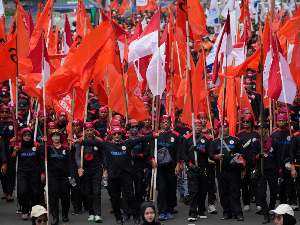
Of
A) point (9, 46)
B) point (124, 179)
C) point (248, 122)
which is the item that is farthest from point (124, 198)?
point (9, 46)

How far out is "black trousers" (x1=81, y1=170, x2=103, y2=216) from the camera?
34.8 feet

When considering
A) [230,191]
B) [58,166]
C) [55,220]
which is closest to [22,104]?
[58,166]

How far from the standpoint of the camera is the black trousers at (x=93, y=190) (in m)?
10.6

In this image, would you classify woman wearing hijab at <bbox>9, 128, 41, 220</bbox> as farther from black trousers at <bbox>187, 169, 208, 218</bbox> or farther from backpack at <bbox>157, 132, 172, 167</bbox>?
black trousers at <bbox>187, 169, 208, 218</bbox>

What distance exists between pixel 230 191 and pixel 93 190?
2.88m

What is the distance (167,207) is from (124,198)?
99cm

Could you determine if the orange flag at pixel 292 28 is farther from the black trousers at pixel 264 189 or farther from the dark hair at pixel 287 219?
the dark hair at pixel 287 219

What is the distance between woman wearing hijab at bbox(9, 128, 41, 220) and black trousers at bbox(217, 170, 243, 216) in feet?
12.7

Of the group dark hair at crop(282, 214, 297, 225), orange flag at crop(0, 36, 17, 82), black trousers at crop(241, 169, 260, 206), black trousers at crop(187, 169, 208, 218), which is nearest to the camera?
dark hair at crop(282, 214, 297, 225)

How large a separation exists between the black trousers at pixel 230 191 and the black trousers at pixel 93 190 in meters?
2.56

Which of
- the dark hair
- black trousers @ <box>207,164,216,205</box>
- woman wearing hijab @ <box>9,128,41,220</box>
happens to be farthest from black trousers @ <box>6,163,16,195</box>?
the dark hair

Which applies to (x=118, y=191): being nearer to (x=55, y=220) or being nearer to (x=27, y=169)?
(x=55, y=220)

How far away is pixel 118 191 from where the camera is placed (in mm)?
10195

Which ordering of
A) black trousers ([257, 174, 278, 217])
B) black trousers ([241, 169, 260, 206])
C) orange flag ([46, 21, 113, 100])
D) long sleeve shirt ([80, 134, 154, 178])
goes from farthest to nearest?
orange flag ([46, 21, 113, 100])
black trousers ([241, 169, 260, 206])
black trousers ([257, 174, 278, 217])
long sleeve shirt ([80, 134, 154, 178])
